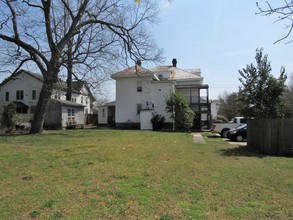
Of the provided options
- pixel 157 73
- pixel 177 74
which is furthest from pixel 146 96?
pixel 177 74

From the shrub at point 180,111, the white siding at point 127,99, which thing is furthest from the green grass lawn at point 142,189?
the white siding at point 127,99

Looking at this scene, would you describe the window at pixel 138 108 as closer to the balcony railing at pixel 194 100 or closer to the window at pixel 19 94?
the balcony railing at pixel 194 100

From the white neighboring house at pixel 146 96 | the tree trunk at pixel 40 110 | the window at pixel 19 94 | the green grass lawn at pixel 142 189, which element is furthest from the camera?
the window at pixel 19 94

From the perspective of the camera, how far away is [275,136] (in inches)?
557

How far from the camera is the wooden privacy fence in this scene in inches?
540

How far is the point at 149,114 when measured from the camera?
113 feet

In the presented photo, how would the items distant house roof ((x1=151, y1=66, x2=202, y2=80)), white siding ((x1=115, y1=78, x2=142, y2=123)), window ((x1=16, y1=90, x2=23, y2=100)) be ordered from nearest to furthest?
white siding ((x1=115, y1=78, x2=142, y2=123)) < distant house roof ((x1=151, y1=66, x2=202, y2=80)) < window ((x1=16, y1=90, x2=23, y2=100))

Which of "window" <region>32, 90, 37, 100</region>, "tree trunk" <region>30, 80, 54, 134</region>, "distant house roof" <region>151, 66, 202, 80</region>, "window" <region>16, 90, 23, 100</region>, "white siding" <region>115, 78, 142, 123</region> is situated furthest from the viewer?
"window" <region>16, 90, 23, 100</region>

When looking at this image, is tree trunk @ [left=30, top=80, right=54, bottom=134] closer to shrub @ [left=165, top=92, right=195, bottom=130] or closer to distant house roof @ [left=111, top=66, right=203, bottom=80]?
distant house roof @ [left=111, top=66, right=203, bottom=80]

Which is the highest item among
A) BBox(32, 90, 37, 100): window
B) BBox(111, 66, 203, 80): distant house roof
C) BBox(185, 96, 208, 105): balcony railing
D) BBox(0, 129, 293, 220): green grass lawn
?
BBox(111, 66, 203, 80): distant house roof

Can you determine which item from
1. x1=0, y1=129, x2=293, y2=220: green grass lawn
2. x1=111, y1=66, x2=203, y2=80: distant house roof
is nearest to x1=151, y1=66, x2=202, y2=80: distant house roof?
x1=111, y1=66, x2=203, y2=80: distant house roof

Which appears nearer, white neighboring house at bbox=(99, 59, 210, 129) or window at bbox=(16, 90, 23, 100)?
white neighboring house at bbox=(99, 59, 210, 129)

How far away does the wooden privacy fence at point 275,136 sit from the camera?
A: 45.0 ft

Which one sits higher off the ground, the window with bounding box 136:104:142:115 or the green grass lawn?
the window with bounding box 136:104:142:115
